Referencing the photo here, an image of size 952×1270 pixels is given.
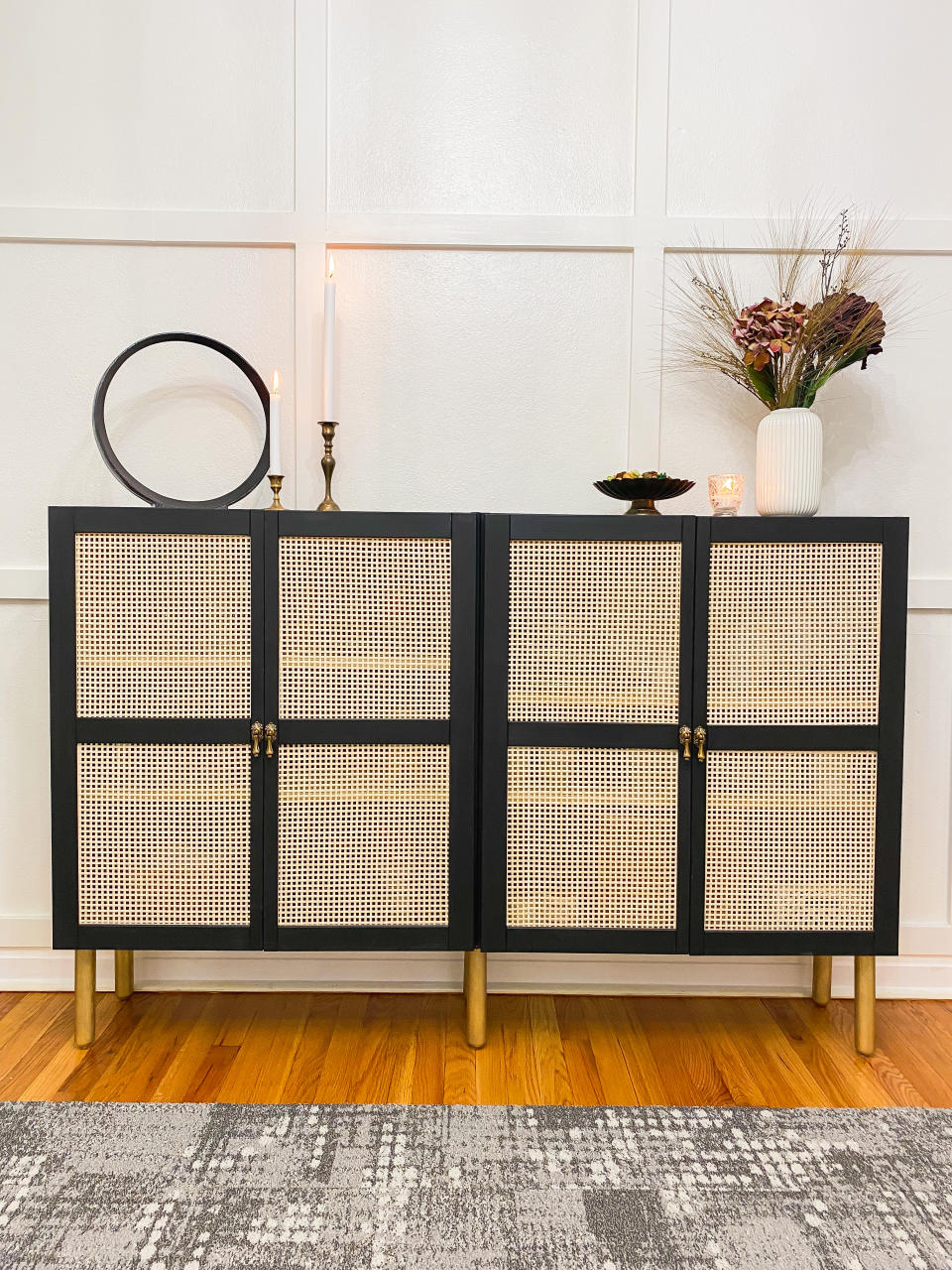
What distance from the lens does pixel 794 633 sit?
5.73 ft

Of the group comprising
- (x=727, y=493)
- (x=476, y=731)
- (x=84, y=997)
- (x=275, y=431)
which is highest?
(x=275, y=431)

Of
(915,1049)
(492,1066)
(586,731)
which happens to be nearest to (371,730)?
(586,731)

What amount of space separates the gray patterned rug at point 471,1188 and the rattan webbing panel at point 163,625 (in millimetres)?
764

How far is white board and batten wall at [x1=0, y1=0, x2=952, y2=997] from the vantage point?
2.03 m

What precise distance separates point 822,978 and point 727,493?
1.20 metres

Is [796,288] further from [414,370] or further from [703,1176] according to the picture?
[703,1176]

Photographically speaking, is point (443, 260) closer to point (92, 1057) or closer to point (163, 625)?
point (163, 625)

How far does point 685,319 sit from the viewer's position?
6.81 ft

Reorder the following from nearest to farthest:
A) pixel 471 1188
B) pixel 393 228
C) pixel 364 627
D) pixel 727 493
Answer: pixel 471 1188 → pixel 364 627 → pixel 727 493 → pixel 393 228

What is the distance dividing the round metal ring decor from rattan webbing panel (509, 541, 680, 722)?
66 centimetres

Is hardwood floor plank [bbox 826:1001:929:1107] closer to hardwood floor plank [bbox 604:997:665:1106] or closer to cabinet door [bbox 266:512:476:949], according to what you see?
hardwood floor plank [bbox 604:997:665:1106]

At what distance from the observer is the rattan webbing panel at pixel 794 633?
174 centimetres

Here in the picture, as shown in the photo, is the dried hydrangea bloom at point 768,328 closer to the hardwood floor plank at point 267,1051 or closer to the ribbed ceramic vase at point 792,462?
the ribbed ceramic vase at point 792,462

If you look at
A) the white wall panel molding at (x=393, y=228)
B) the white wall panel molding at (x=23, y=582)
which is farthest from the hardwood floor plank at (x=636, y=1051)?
the white wall panel molding at (x=393, y=228)
